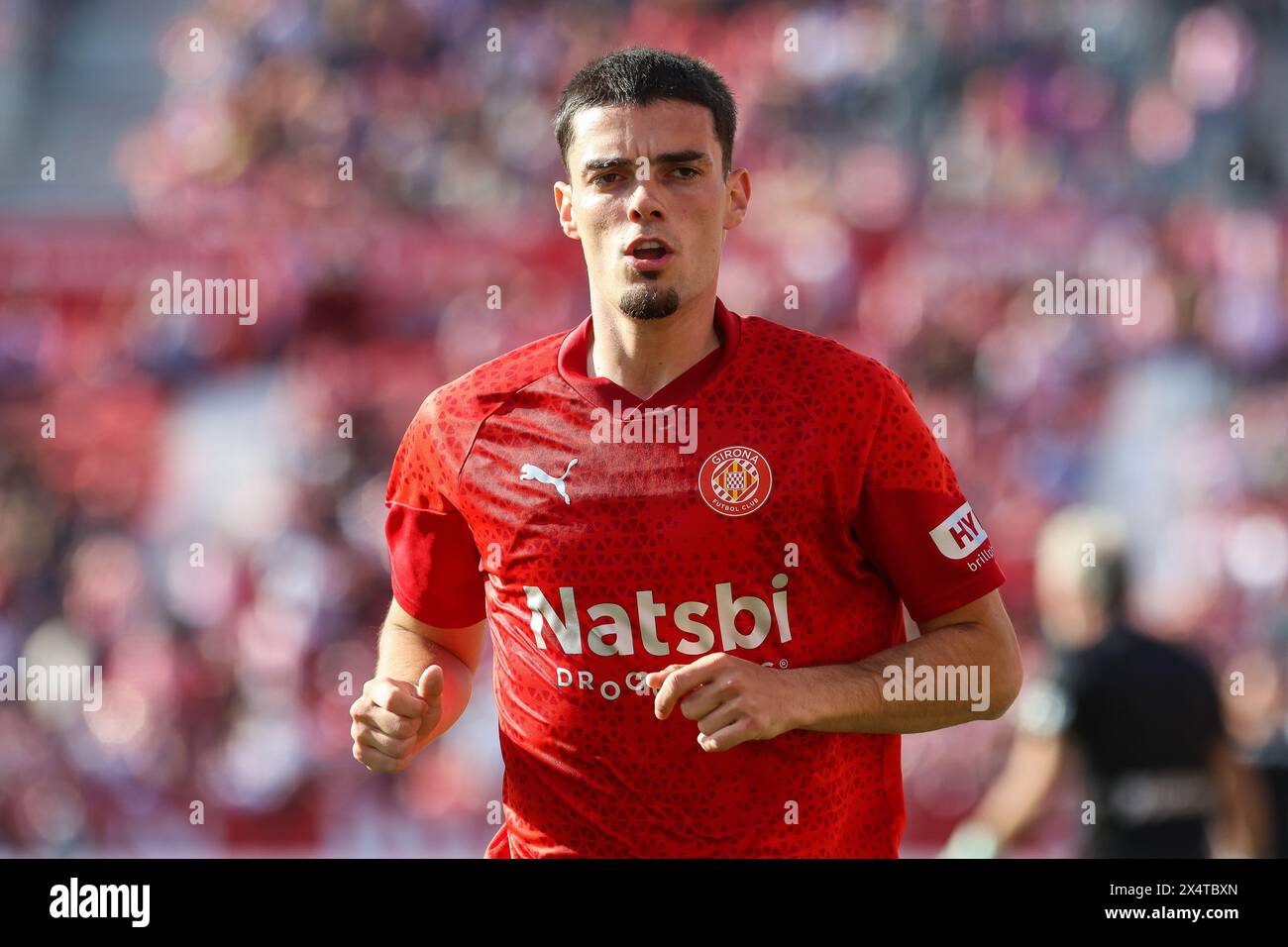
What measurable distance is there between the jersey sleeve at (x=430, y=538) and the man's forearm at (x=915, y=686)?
2.36 ft

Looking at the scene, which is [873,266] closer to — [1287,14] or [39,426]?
[1287,14]

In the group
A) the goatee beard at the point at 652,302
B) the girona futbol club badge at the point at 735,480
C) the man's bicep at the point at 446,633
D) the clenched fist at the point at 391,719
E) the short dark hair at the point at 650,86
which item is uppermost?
the short dark hair at the point at 650,86

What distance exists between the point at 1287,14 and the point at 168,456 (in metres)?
6.57

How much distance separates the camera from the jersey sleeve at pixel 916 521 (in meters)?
2.58

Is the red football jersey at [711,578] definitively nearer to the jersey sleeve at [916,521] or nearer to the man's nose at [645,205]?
the jersey sleeve at [916,521]

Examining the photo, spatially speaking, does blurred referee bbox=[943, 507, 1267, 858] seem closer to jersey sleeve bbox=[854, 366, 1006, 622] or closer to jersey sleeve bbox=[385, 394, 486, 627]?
jersey sleeve bbox=[854, 366, 1006, 622]

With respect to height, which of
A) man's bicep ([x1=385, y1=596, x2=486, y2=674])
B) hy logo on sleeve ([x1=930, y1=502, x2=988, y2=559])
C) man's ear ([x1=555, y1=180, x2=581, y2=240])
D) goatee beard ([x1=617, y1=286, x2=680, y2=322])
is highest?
man's ear ([x1=555, y1=180, x2=581, y2=240])

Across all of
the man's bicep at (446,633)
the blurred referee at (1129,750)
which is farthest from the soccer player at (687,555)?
the blurred referee at (1129,750)

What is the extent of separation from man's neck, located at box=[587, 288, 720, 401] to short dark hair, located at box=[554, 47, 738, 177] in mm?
309

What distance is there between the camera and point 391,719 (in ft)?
8.12

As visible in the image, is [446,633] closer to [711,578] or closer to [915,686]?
[711,578]

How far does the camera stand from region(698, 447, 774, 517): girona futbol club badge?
2586 millimetres

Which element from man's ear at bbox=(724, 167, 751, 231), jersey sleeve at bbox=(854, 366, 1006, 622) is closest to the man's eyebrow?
man's ear at bbox=(724, 167, 751, 231)
